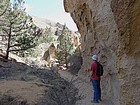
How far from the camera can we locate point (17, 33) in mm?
23672

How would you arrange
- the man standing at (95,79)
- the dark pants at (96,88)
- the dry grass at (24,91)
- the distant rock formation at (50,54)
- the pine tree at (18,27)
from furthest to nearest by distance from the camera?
the distant rock formation at (50,54) < the pine tree at (18,27) < the dark pants at (96,88) < the man standing at (95,79) < the dry grass at (24,91)

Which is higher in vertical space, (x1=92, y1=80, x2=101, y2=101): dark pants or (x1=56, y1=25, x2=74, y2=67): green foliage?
(x1=56, y1=25, x2=74, y2=67): green foliage

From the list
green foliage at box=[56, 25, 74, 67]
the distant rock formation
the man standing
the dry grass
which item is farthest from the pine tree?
the distant rock formation

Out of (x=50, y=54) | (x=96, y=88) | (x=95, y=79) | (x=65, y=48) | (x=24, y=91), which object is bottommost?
(x=24, y=91)

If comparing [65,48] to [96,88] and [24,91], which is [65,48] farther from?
[96,88]

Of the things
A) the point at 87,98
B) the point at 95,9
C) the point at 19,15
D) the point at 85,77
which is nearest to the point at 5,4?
the point at 19,15

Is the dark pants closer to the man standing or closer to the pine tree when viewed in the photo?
the man standing

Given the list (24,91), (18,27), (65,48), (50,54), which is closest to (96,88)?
(24,91)

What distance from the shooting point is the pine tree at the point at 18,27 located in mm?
22906

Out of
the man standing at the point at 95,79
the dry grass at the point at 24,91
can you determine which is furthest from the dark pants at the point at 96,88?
the dry grass at the point at 24,91

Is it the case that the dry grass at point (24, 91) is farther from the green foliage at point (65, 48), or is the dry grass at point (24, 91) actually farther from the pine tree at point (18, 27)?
the green foliage at point (65, 48)

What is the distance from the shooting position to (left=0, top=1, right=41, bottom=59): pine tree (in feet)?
75.2

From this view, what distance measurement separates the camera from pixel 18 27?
2336 cm

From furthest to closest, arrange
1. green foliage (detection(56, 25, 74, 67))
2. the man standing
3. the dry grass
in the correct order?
green foliage (detection(56, 25, 74, 67)) → the man standing → the dry grass
